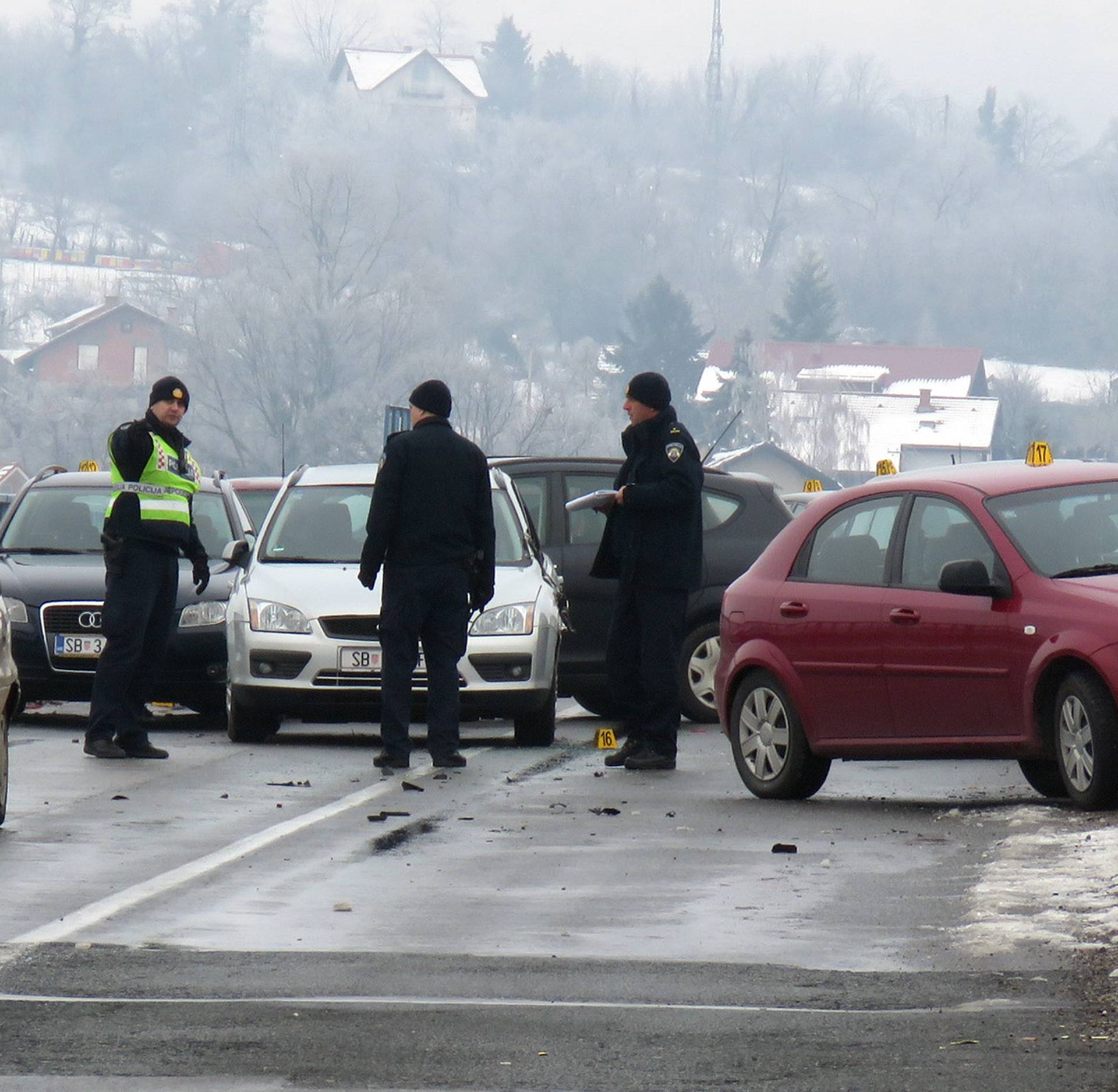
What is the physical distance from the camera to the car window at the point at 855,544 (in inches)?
433

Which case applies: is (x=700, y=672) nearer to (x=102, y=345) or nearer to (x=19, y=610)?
(x=19, y=610)

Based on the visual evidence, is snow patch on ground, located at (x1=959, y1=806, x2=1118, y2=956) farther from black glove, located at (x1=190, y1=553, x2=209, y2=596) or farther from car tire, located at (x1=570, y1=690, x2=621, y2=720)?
car tire, located at (x1=570, y1=690, x2=621, y2=720)

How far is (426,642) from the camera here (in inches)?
502

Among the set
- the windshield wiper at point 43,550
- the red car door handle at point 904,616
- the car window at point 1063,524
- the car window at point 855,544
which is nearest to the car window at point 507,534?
the windshield wiper at point 43,550

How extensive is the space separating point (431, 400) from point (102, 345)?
144422 millimetres

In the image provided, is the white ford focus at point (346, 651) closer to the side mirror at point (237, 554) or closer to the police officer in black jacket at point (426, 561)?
the side mirror at point (237, 554)

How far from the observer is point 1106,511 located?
10.6 m

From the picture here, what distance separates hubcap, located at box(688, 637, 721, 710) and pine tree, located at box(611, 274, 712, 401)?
127 meters

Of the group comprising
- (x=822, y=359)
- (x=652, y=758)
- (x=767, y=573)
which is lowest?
(x=652, y=758)

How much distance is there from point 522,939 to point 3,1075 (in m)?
2.24

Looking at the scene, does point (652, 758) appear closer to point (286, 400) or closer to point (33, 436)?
point (286, 400)

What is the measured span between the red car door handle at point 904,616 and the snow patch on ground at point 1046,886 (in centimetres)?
88

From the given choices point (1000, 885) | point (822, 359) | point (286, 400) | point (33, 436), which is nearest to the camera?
point (1000, 885)

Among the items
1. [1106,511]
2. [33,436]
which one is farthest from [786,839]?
[33,436]
